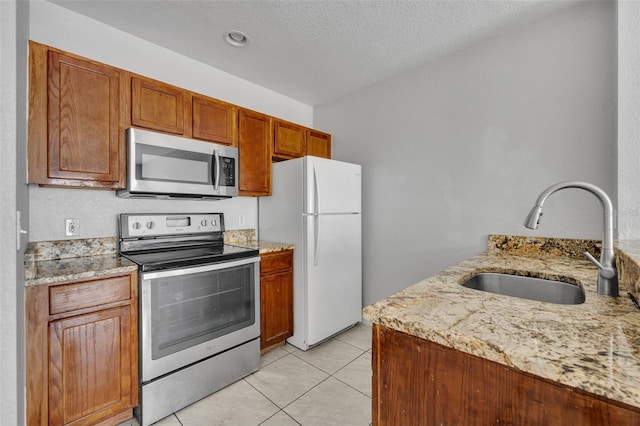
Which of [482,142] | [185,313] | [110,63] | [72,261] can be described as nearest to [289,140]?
[110,63]

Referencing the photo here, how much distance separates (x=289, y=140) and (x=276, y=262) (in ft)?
4.05

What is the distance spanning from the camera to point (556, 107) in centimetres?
199

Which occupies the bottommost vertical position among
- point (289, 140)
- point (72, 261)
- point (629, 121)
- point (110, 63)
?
point (72, 261)

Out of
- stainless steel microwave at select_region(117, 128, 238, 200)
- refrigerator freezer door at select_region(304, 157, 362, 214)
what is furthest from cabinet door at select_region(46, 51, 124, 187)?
refrigerator freezer door at select_region(304, 157, 362, 214)

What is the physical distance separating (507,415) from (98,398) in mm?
1920

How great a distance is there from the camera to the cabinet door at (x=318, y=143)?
3.14 meters

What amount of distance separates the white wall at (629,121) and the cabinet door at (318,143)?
2.34m

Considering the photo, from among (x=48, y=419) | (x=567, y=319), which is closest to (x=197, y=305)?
(x=48, y=419)

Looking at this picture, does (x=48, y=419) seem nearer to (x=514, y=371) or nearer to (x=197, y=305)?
(x=197, y=305)

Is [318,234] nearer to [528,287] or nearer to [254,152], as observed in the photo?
[254,152]

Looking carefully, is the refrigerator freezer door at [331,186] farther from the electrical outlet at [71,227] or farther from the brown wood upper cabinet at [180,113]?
the electrical outlet at [71,227]

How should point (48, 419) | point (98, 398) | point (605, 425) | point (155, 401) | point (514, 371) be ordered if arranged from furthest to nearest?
1. point (155, 401)
2. point (98, 398)
3. point (48, 419)
4. point (514, 371)
5. point (605, 425)

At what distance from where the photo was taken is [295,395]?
75.7 inches

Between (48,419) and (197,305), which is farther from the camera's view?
(197,305)
